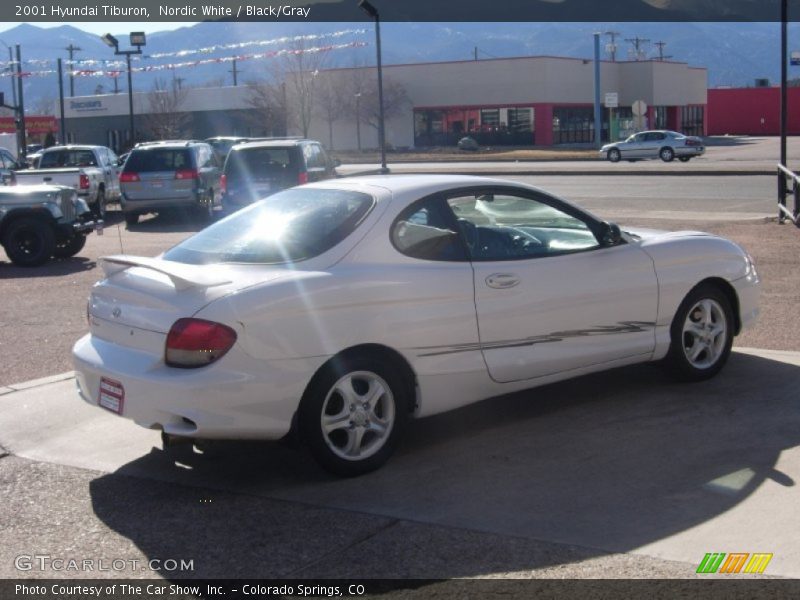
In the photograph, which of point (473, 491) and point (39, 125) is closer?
point (473, 491)

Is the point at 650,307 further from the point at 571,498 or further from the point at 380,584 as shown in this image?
the point at 380,584

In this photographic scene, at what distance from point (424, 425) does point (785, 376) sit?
2.67 metres

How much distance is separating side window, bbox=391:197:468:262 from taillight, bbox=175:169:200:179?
16761mm

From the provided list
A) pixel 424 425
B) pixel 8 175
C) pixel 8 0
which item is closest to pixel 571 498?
pixel 424 425

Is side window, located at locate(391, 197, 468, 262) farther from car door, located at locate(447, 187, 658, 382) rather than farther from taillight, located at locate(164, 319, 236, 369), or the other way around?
taillight, located at locate(164, 319, 236, 369)

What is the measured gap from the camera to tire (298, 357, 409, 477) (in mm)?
5574

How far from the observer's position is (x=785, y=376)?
24.7 ft

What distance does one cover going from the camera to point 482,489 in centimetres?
A: 556

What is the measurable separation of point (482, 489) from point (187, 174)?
706 inches

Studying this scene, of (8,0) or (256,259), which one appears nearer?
(256,259)

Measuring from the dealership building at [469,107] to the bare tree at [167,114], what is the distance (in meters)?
0.71

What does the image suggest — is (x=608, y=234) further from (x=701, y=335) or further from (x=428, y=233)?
(x=428, y=233)

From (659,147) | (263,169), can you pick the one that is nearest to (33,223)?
(263,169)

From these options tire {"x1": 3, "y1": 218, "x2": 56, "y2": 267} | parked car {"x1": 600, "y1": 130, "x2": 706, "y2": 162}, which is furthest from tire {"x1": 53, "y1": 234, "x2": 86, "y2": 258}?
parked car {"x1": 600, "y1": 130, "x2": 706, "y2": 162}
